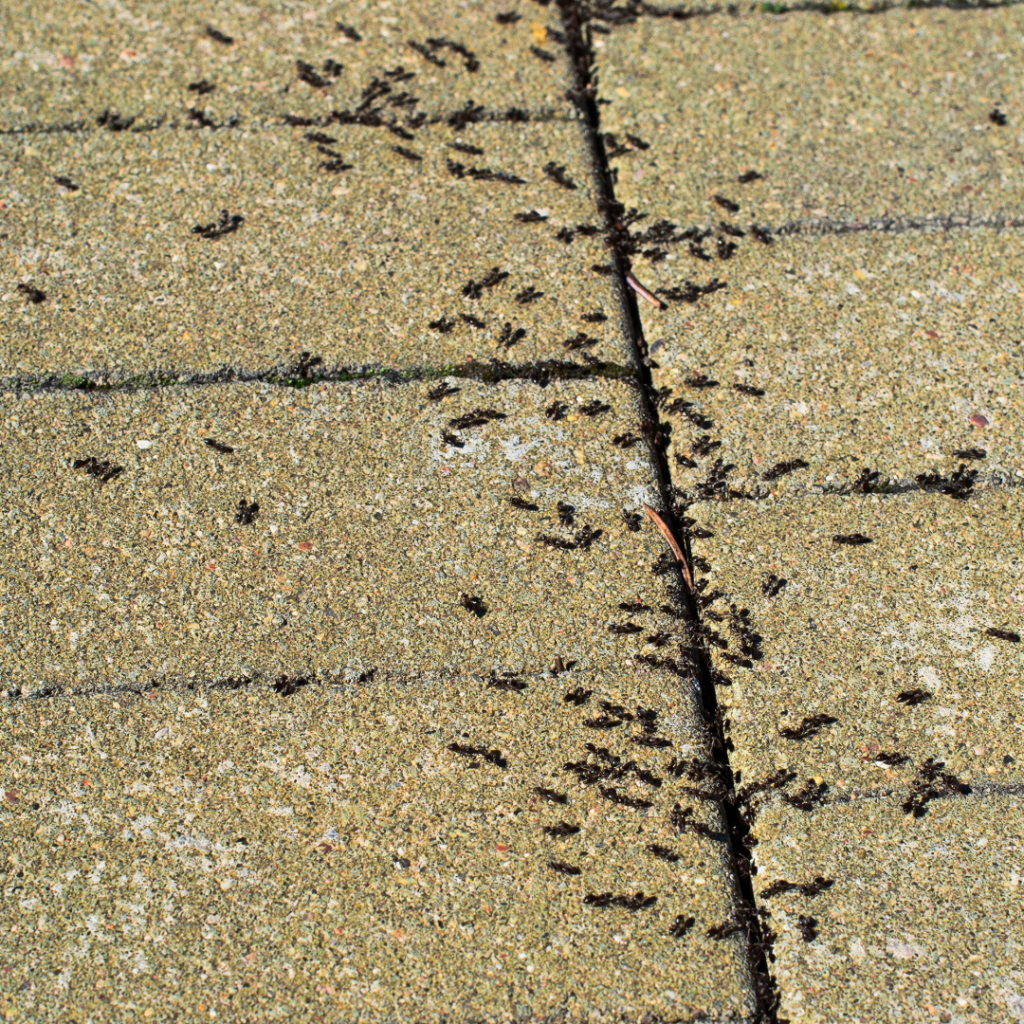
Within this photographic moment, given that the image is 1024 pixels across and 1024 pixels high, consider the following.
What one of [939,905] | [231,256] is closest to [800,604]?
[939,905]

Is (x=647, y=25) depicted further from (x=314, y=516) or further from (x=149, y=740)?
(x=149, y=740)

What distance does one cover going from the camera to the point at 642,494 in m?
3.54

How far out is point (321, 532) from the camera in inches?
134

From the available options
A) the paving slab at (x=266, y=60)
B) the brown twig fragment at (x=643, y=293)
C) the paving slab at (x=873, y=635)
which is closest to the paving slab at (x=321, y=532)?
the paving slab at (x=873, y=635)

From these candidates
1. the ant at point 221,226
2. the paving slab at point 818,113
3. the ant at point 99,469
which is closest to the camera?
the ant at point 99,469

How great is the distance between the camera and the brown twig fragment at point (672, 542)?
11.1 feet

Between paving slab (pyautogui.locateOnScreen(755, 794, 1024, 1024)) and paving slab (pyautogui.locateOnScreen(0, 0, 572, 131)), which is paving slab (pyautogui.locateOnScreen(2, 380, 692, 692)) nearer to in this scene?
paving slab (pyautogui.locateOnScreen(755, 794, 1024, 1024))

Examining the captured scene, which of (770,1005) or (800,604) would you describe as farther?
(800,604)

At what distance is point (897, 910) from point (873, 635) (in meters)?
0.79

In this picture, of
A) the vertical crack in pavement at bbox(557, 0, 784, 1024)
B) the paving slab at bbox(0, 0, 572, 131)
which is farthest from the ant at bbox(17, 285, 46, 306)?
the vertical crack in pavement at bbox(557, 0, 784, 1024)

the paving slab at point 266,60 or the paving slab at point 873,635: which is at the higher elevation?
the paving slab at point 266,60

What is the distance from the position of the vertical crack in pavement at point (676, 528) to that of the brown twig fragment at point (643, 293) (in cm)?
2

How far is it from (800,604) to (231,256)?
2.34 m

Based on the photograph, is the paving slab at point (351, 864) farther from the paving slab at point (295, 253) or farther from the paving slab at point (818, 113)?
the paving slab at point (818, 113)
